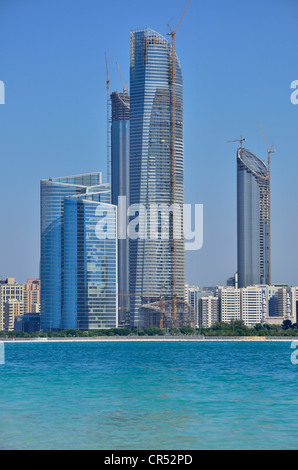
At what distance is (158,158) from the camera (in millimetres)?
117500

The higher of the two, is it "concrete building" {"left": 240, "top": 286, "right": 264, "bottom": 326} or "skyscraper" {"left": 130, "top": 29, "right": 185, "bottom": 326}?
"skyscraper" {"left": 130, "top": 29, "right": 185, "bottom": 326}

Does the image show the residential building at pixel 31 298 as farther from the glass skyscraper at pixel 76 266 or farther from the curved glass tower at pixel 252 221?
the curved glass tower at pixel 252 221

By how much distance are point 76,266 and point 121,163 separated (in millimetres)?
28804

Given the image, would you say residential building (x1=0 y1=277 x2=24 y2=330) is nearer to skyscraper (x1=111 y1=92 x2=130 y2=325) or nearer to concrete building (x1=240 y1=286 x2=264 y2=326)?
skyscraper (x1=111 y1=92 x2=130 y2=325)

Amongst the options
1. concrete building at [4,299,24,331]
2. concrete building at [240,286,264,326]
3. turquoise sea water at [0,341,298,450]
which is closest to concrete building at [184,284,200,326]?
concrete building at [240,286,264,326]

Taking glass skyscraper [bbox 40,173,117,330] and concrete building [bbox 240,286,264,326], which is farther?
concrete building [bbox 240,286,264,326]

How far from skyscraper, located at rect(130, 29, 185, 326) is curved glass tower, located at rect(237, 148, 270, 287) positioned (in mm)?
28397

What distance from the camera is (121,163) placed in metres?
128

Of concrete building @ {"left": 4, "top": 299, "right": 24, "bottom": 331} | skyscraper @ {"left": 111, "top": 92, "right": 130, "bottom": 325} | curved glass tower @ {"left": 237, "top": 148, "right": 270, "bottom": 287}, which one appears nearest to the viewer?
skyscraper @ {"left": 111, "top": 92, "right": 130, "bottom": 325}

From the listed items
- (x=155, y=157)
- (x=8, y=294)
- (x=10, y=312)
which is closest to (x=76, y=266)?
(x=155, y=157)

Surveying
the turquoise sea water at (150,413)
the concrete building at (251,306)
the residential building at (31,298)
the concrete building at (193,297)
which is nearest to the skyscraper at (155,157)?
the concrete building at (251,306)

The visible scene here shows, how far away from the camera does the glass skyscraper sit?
339 feet
